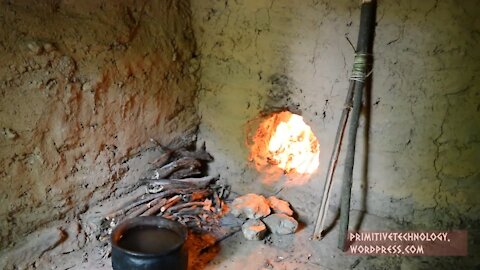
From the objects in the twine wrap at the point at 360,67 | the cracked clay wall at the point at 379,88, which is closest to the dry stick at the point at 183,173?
the cracked clay wall at the point at 379,88

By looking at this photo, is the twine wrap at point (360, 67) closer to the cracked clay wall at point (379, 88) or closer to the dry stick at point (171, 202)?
the cracked clay wall at point (379, 88)

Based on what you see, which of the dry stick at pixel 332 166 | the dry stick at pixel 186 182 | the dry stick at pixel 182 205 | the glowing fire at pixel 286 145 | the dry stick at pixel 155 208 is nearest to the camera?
the dry stick at pixel 332 166

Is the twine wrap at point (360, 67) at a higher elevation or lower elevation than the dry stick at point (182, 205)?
higher

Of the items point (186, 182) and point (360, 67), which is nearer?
point (360, 67)

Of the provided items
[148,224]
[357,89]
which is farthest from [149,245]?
[357,89]

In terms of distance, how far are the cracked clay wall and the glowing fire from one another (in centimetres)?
17

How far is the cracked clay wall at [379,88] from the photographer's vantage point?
108 inches

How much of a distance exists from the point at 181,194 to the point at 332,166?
136cm

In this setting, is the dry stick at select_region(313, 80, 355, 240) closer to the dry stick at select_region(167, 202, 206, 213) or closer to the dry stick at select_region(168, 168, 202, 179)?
the dry stick at select_region(167, 202, 206, 213)

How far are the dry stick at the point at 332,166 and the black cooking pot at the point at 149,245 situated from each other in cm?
111

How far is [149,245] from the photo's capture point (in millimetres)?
2621

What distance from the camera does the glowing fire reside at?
3795 millimetres

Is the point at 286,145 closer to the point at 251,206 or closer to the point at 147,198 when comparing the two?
the point at 251,206

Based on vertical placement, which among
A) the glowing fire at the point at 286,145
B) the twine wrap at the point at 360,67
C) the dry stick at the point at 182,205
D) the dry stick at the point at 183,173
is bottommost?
the dry stick at the point at 182,205
